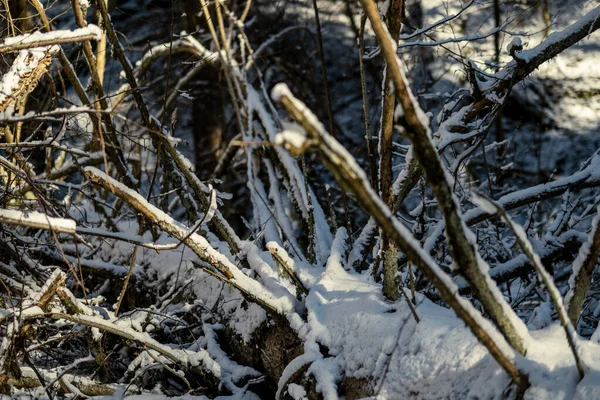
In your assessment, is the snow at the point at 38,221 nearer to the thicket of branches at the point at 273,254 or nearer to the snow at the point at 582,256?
the thicket of branches at the point at 273,254

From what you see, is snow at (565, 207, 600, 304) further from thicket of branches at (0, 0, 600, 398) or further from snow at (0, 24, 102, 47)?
snow at (0, 24, 102, 47)

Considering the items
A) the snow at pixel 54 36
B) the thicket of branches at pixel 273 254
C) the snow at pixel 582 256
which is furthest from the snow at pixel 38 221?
the snow at pixel 582 256

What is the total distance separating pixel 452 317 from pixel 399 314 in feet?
0.55

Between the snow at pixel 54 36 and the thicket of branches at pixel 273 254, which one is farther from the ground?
the snow at pixel 54 36

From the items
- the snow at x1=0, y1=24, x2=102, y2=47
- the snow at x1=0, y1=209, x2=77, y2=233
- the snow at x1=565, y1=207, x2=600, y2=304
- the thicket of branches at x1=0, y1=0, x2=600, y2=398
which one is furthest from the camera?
the snow at x1=0, y1=24, x2=102, y2=47

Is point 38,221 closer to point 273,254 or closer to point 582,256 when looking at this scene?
point 273,254

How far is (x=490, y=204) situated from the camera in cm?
110

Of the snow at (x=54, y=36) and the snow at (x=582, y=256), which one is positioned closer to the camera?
the snow at (x=582, y=256)

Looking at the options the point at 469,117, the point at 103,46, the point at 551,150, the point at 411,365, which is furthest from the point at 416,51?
the point at 411,365

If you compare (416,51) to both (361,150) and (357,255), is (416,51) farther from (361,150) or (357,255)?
(357,255)

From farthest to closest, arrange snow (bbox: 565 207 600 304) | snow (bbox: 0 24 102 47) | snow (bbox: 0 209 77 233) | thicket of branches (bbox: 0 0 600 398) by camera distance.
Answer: snow (bbox: 0 24 102 47) → snow (bbox: 0 209 77 233) → snow (bbox: 565 207 600 304) → thicket of branches (bbox: 0 0 600 398)

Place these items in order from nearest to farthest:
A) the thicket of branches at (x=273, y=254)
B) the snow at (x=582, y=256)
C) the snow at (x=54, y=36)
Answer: the thicket of branches at (x=273, y=254) → the snow at (x=582, y=256) → the snow at (x=54, y=36)

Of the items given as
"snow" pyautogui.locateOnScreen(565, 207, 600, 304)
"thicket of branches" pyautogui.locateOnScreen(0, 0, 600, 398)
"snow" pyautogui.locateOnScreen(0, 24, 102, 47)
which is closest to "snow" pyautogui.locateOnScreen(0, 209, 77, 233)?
"thicket of branches" pyautogui.locateOnScreen(0, 0, 600, 398)

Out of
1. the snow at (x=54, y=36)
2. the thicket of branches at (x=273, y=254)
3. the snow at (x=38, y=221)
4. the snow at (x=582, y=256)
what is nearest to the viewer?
the thicket of branches at (x=273, y=254)
